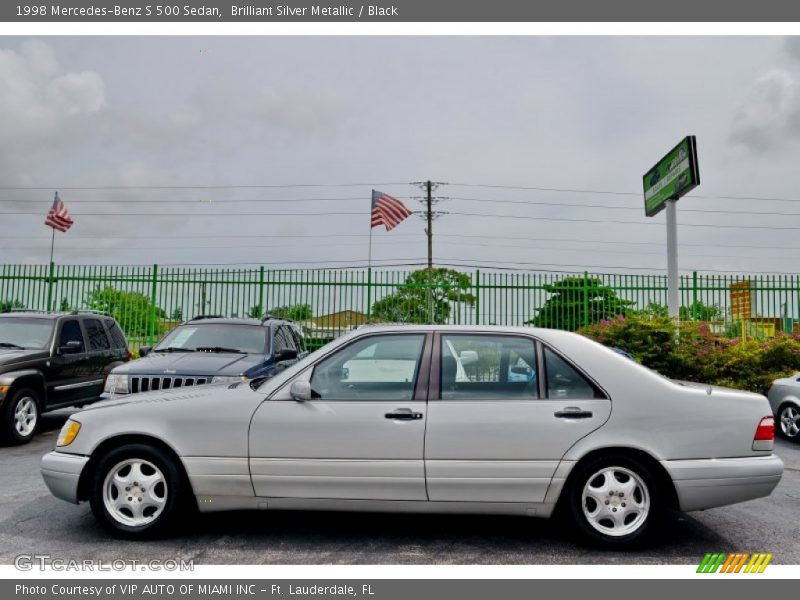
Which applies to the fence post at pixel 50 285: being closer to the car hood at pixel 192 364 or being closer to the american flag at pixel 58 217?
the american flag at pixel 58 217

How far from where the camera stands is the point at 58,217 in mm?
21797

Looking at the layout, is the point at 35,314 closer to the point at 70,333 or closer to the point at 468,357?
the point at 70,333

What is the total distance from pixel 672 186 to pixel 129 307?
13.7 metres

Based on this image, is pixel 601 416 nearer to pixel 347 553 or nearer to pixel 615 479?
pixel 615 479

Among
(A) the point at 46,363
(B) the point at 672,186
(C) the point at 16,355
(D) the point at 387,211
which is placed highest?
(D) the point at 387,211

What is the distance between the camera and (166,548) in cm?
432

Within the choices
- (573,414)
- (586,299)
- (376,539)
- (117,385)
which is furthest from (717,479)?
(586,299)

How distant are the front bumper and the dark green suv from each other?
4441 mm

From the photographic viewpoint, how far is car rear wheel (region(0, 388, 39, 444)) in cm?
834

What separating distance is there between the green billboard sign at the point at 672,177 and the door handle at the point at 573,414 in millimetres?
10095

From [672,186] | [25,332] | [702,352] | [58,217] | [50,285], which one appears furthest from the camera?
[58,217]

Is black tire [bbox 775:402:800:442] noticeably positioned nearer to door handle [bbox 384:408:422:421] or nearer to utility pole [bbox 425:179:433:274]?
door handle [bbox 384:408:422:421]

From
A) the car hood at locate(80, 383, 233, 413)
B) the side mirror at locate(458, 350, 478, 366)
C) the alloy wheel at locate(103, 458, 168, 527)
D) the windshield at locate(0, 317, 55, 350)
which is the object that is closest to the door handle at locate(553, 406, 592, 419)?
the side mirror at locate(458, 350, 478, 366)

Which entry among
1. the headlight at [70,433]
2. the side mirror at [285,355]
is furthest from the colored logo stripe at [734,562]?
the side mirror at [285,355]
